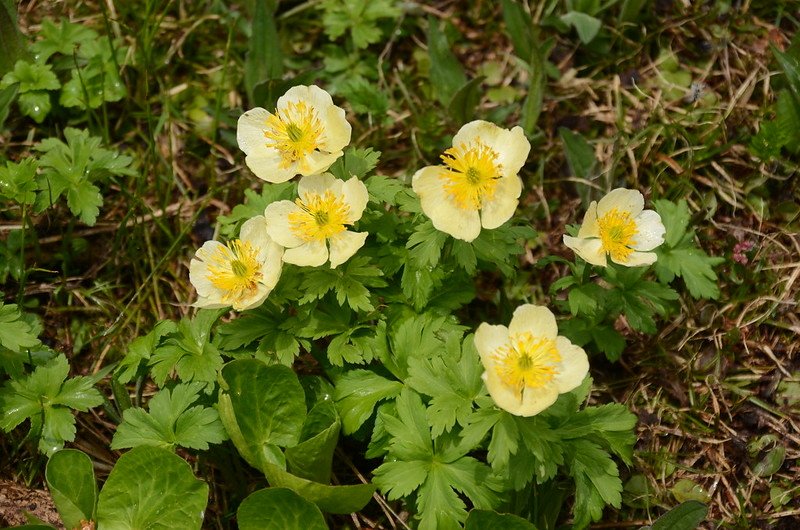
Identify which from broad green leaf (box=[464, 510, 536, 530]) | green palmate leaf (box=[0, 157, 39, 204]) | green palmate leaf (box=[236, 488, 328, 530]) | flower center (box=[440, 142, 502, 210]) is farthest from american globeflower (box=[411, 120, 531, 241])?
green palmate leaf (box=[0, 157, 39, 204])

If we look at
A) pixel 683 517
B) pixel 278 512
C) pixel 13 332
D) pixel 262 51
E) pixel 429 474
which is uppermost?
pixel 262 51

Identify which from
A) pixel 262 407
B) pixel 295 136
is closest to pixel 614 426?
pixel 262 407

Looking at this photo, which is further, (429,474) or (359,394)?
(359,394)

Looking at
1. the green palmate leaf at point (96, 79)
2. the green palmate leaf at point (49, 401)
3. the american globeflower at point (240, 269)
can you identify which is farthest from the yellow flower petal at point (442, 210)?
the green palmate leaf at point (96, 79)

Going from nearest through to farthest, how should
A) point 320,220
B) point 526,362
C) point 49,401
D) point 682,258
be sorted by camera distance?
point 526,362
point 320,220
point 49,401
point 682,258

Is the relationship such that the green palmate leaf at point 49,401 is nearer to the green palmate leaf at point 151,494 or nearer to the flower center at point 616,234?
the green palmate leaf at point 151,494

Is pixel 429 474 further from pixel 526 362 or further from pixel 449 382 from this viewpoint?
pixel 526 362

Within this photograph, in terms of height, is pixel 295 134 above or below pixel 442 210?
above
